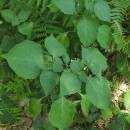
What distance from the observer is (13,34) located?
93.7 inches

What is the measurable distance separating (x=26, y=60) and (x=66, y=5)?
1.37 ft

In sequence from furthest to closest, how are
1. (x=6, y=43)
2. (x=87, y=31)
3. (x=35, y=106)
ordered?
(x=6, y=43) → (x=35, y=106) → (x=87, y=31)

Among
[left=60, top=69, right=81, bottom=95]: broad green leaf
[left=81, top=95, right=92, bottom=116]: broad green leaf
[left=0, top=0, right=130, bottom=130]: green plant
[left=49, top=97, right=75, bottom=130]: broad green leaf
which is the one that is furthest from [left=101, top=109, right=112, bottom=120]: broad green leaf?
[left=60, top=69, right=81, bottom=95]: broad green leaf

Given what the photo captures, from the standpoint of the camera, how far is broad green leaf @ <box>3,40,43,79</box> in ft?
5.73

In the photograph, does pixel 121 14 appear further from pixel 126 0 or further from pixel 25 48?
pixel 25 48

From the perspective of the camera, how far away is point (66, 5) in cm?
181

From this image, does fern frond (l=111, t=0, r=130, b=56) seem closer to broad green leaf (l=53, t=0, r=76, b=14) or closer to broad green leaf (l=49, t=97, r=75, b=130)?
broad green leaf (l=53, t=0, r=76, b=14)

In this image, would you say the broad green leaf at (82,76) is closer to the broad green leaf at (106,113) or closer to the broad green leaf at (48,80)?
the broad green leaf at (48,80)

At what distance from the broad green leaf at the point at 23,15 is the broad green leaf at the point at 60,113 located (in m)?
0.71

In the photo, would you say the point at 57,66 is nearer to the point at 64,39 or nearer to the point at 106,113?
the point at 64,39

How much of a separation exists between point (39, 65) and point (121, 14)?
76cm

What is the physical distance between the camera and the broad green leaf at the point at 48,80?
1.70m

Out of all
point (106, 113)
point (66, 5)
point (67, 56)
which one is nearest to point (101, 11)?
point (66, 5)

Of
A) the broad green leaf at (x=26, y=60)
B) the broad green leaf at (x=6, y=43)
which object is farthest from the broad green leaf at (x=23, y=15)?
the broad green leaf at (x=26, y=60)
